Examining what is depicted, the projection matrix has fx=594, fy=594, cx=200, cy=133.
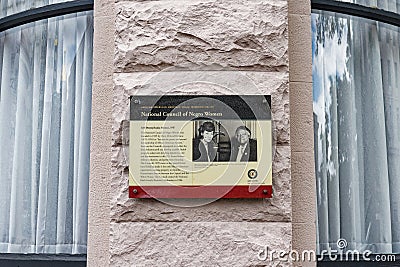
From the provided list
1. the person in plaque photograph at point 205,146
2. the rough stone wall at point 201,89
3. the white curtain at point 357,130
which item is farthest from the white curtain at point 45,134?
the white curtain at point 357,130

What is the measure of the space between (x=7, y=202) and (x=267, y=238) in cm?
168

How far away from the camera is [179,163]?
306 centimetres

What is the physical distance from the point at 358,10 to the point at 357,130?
76 centimetres

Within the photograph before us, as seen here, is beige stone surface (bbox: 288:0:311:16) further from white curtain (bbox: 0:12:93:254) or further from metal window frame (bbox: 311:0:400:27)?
white curtain (bbox: 0:12:93:254)

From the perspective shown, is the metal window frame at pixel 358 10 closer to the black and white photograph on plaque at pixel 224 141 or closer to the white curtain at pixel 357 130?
the white curtain at pixel 357 130

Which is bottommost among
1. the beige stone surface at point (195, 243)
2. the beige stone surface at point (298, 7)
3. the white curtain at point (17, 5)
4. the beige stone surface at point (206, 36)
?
the beige stone surface at point (195, 243)

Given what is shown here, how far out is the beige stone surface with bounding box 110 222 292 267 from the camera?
9.82ft

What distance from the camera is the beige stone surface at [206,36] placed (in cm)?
315

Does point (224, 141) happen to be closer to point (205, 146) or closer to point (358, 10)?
point (205, 146)

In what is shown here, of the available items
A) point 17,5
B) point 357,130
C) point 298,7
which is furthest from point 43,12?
point 357,130

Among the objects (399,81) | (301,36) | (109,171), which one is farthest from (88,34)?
(399,81)

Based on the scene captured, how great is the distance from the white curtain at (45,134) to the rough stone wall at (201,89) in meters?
0.62

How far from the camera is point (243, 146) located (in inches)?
121

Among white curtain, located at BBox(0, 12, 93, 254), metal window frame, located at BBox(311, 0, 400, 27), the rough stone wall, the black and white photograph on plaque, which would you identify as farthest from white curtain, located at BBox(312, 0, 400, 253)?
white curtain, located at BBox(0, 12, 93, 254)
